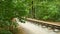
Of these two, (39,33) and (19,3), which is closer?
(19,3)

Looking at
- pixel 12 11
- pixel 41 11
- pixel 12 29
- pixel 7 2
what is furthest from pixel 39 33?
pixel 41 11

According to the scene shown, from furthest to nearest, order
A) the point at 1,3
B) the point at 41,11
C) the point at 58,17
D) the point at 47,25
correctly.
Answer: the point at 41,11, the point at 58,17, the point at 47,25, the point at 1,3

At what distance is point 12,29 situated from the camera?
1722cm

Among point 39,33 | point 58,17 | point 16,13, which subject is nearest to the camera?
point 16,13

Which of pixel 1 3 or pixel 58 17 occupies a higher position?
pixel 1 3

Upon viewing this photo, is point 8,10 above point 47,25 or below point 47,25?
above

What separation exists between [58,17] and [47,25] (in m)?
7.12

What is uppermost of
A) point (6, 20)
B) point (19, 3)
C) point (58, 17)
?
point (19, 3)

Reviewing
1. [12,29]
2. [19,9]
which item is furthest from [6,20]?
[12,29]

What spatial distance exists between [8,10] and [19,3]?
89.1 inches

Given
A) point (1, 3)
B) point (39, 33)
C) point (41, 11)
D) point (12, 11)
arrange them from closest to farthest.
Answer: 1. point (1, 3)
2. point (12, 11)
3. point (39, 33)
4. point (41, 11)

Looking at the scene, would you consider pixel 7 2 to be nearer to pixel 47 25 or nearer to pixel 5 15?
pixel 5 15

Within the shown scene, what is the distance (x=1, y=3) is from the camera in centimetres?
1168

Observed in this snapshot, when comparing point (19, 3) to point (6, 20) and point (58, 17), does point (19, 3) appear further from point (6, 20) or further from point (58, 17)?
point (58, 17)
